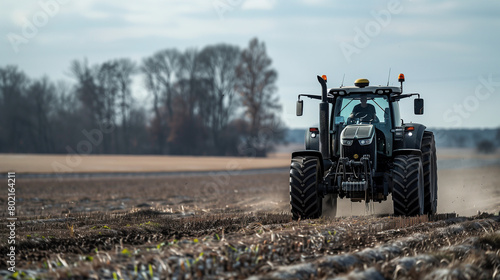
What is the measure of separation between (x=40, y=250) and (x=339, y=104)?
6937 mm

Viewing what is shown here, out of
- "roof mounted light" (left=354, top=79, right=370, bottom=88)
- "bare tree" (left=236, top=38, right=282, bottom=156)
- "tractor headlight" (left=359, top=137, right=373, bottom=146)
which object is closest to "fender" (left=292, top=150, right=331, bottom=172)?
"tractor headlight" (left=359, top=137, right=373, bottom=146)

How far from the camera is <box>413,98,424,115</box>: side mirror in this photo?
1207 cm

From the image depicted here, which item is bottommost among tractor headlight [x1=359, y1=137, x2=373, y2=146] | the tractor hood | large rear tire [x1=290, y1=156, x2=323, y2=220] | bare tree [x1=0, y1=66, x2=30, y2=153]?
large rear tire [x1=290, y1=156, x2=323, y2=220]

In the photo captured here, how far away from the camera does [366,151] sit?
36.2 feet

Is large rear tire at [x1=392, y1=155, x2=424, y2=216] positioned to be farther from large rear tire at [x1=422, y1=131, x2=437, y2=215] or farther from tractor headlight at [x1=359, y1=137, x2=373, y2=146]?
large rear tire at [x1=422, y1=131, x2=437, y2=215]

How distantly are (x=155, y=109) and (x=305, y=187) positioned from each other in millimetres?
52644

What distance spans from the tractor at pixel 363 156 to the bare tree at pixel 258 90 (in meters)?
40.8

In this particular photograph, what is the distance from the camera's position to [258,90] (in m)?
53.5

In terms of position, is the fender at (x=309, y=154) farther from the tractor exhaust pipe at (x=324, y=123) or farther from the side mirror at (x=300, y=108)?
the side mirror at (x=300, y=108)

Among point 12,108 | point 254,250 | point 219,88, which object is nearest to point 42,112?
point 12,108

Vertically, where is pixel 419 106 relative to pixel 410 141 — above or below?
above

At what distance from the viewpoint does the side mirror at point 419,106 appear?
12070 mm

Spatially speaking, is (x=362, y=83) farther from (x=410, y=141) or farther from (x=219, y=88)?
(x=219, y=88)

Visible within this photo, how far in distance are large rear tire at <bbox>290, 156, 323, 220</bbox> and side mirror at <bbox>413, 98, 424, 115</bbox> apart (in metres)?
2.54
